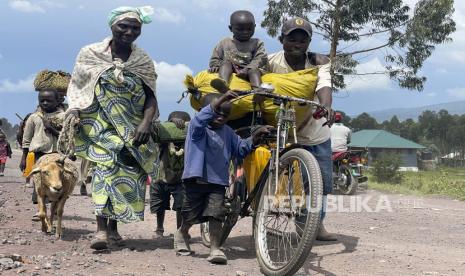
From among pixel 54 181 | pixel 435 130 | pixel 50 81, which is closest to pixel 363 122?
pixel 435 130

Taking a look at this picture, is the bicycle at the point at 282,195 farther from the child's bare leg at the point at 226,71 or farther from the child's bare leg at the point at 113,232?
the child's bare leg at the point at 113,232

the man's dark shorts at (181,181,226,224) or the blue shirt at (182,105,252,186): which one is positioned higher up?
the blue shirt at (182,105,252,186)

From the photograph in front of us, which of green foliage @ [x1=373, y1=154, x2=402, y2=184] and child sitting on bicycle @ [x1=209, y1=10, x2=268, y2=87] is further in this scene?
green foliage @ [x1=373, y1=154, x2=402, y2=184]

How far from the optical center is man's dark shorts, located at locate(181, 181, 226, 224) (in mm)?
4410

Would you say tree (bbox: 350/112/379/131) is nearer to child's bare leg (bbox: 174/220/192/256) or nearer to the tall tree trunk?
the tall tree trunk

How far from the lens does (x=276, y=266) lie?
152 inches

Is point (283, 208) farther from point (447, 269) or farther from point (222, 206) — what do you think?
point (447, 269)

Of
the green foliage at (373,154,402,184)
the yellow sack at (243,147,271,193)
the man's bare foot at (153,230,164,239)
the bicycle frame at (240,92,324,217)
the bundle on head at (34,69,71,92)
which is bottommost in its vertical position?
the man's bare foot at (153,230,164,239)

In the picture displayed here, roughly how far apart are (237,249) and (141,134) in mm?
1414

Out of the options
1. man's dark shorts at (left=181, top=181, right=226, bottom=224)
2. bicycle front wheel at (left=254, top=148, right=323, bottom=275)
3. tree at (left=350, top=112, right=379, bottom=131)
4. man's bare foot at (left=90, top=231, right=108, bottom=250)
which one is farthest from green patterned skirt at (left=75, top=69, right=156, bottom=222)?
tree at (left=350, top=112, right=379, bottom=131)

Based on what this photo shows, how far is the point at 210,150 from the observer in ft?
14.5

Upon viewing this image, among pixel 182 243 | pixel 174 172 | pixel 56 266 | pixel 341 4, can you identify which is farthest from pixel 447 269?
pixel 341 4

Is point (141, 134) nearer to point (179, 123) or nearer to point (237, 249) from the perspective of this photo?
point (179, 123)

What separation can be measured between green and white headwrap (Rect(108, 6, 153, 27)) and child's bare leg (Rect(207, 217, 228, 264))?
1921 millimetres
